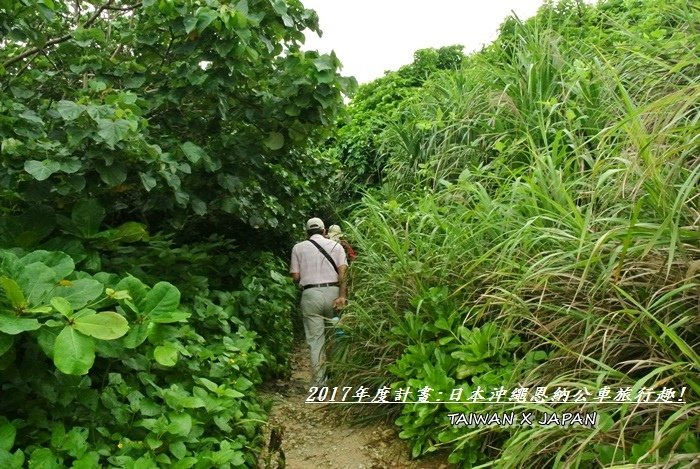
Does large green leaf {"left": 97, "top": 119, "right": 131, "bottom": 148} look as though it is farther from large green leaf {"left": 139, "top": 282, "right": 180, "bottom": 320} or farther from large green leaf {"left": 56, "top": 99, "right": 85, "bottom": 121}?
large green leaf {"left": 139, "top": 282, "right": 180, "bottom": 320}

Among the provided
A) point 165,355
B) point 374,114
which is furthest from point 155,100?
point 374,114

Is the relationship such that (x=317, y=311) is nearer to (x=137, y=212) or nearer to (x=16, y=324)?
(x=137, y=212)

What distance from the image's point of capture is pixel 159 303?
81.2 inches

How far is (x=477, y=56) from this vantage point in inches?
225

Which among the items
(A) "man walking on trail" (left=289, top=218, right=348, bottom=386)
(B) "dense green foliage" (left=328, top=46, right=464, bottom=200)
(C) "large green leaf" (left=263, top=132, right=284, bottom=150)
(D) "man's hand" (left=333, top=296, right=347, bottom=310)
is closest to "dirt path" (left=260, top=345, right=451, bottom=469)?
(A) "man walking on trail" (left=289, top=218, right=348, bottom=386)

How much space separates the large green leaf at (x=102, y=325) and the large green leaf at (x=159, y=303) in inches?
12.0

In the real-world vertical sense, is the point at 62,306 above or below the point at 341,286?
above

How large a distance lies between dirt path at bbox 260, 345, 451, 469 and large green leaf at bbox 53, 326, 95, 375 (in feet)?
3.99

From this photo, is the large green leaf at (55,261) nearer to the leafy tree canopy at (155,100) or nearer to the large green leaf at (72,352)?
the large green leaf at (72,352)

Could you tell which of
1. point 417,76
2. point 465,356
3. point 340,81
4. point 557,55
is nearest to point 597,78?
point 557,55

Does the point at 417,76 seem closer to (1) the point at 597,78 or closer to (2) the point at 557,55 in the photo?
(2) the point at 557,55

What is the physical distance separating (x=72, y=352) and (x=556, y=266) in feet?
6.30

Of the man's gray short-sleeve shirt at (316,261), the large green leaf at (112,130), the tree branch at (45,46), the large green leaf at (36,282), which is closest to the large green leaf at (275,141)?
the tree branch at (45,46)

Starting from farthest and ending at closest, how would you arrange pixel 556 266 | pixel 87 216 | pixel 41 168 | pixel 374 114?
pixel 374 114
pixel 556 266
pixel 87 216
pixel 41 168
